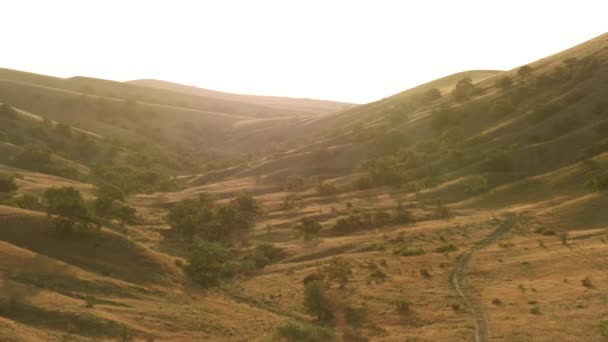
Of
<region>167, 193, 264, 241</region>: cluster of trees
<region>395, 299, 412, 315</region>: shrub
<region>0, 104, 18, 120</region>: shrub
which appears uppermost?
<region>0, 104, 18, 120</region>: shrub

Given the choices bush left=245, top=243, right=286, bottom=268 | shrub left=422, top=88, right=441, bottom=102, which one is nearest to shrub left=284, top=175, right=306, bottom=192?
bush left=245, top=243, right=286, bottom=268

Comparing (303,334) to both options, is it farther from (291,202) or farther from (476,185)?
(476,185)

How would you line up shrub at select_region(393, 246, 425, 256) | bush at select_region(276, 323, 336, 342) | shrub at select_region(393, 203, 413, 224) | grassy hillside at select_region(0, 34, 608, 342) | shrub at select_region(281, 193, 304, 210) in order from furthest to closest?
shrub at select_region(281, 193, 304, 210), shrub at select_region(393, 203, 413, 224), shrub at select_region(393, 246, 425, 256), grassy hillside at select_region(0, 34, 608, 342), bush at select_region(276, 323, 336, 342)

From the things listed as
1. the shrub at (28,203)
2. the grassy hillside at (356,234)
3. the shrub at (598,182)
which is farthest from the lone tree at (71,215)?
the shrub at (598,182)

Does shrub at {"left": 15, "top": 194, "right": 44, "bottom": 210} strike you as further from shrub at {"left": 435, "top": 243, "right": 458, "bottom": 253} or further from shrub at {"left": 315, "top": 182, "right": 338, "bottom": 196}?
shrub at {"left": 315, "top": 182, "right": 338, "bottom": 196}

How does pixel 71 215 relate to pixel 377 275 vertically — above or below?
above

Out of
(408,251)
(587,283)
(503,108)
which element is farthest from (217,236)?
(503,108)

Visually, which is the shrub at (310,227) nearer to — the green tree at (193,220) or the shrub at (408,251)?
the green tree at (193,220)

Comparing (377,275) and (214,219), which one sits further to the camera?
(214,219)
